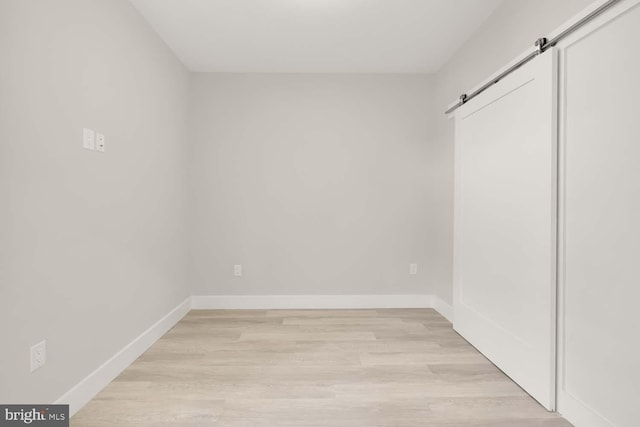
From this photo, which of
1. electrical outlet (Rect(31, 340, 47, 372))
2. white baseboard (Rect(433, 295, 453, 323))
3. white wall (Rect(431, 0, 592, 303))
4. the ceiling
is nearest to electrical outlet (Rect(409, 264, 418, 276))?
white wall (Rect(431, 0, 592, 303))

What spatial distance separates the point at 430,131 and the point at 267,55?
1.89m

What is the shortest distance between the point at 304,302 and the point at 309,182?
130cm

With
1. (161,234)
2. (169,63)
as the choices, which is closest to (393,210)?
(161,234)

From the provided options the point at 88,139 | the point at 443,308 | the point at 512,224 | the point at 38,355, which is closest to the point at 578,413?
the point at 512,224

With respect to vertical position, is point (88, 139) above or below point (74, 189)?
above

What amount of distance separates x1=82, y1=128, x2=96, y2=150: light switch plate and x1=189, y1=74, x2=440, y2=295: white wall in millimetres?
1864

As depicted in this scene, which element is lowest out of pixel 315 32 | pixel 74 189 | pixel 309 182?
pixel 74 189

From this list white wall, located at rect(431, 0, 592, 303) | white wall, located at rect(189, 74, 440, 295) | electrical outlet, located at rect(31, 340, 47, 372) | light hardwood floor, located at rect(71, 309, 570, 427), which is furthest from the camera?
white wall, located at rect(189, 74, 440, 295)

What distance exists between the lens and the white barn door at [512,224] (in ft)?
6.52

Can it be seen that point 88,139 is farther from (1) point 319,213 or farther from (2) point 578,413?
(2) point 578,413

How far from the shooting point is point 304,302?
4.03 meters

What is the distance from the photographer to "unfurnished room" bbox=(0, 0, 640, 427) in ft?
5.39

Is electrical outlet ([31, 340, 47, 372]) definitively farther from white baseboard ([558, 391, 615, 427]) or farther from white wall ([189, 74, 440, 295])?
white baseboard ([558, 391, 615, 427])

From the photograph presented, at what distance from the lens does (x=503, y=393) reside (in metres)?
2.15
